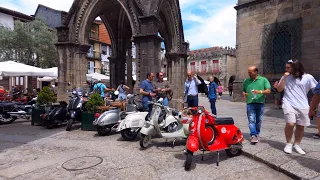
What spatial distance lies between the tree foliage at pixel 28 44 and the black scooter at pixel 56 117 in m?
17.9

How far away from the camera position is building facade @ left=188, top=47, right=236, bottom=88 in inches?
1907

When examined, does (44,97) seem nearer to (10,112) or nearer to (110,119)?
(10,112)

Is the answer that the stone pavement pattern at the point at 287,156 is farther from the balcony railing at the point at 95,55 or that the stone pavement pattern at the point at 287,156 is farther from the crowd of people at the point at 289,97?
the balcony railing at the point at 95,55

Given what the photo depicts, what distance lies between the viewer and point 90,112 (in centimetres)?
707

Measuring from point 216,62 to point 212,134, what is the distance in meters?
47.9

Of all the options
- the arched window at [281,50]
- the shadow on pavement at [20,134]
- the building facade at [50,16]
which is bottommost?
the shadow on pavement at [20,134]

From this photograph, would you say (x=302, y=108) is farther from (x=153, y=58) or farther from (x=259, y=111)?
(x=153, y=58)

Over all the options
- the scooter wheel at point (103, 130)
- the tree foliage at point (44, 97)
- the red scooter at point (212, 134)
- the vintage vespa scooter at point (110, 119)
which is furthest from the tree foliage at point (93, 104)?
the red scooter at point (212, 134)

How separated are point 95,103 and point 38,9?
3702 cm

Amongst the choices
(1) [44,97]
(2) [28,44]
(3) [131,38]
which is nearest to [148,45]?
(3) [131,38]

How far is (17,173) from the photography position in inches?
152

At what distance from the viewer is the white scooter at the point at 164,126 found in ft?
16.8

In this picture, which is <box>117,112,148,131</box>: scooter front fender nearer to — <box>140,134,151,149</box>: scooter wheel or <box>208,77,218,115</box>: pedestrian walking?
<box>140,134,151,149</box>: scooter wheel

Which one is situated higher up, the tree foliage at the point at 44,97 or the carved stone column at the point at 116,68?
the carved stone column at the point at 116,68
